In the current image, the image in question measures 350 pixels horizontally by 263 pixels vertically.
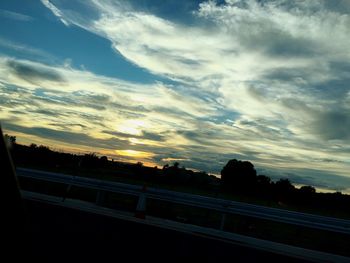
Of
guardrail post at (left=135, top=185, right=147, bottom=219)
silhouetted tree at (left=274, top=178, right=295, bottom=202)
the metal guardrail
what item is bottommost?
guardrail post at (left=135, top=185, right=147, bottom=219)

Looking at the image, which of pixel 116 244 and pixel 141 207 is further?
pixel 141 207

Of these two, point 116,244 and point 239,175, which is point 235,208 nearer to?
point 116,244

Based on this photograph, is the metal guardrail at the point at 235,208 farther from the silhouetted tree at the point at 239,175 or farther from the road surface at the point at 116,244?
the silhouetted tree at the point at 239,175

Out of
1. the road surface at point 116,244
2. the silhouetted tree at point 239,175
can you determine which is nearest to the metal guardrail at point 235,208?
the road surface at point 116,244

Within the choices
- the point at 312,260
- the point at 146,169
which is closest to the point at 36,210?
the point at 312,260

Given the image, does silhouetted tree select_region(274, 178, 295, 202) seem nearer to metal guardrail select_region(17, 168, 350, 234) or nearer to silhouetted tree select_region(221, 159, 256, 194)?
silhouetted tree select_region(221, 159, 256, 194)

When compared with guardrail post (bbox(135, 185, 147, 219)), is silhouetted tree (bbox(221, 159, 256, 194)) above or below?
above

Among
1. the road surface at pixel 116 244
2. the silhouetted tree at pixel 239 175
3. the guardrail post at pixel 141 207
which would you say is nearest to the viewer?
the road surface at pixel 116 244

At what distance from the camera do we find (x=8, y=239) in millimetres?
1392

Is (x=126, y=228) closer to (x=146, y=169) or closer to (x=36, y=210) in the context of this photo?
(x=36, y=210)

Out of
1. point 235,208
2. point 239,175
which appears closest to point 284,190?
point 239,175

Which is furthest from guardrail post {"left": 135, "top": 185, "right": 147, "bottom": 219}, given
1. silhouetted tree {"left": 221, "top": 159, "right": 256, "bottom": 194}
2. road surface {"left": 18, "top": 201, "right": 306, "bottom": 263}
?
silhouetted tree {"left": 221, "top": 159, "right": 256, "bottom": 194}

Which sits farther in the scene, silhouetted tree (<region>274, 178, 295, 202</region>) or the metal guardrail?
silhouetted tree (<region>274, 178, 295, 202</region>)

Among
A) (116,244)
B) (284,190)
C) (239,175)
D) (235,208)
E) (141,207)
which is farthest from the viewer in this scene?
(239,175)
